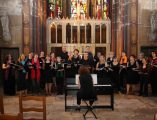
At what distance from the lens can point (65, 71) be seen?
56.1ft

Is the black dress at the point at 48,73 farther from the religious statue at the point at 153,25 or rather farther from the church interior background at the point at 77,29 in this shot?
the religious statue at the point at 153,25

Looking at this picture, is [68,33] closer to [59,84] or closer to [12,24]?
[12,24]

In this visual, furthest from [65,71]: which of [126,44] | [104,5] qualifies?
[104,5]

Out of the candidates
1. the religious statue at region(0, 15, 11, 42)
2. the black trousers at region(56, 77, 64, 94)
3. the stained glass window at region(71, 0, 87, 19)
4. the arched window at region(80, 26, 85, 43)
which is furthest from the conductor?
the stained glass window at region(71, 0, 87, 19)

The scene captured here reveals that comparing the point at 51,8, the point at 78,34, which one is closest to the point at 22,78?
the point at 78,34

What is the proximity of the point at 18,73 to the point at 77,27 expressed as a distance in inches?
415

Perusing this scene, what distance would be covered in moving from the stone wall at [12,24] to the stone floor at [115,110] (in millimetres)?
4631

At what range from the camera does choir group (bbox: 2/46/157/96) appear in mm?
15834

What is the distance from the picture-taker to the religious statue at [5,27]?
18891mm

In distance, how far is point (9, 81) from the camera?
16.0 m

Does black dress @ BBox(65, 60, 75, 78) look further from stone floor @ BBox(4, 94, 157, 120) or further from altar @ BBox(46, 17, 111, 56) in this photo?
altar @ BBox(46, 17, 111, 56)

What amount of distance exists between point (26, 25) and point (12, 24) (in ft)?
2.43

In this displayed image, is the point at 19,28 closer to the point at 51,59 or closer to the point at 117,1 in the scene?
the point at 51,59

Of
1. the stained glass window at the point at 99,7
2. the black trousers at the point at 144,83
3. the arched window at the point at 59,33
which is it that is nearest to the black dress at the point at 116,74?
the black trousers at the point at 144,83
